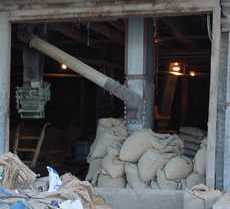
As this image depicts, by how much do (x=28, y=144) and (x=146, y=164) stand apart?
401 centimetres

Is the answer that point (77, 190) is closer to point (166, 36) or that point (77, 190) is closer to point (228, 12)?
point (228, 12)

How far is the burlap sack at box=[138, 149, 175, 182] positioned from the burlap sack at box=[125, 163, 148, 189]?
75 millimetres

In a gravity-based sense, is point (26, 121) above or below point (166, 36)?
below

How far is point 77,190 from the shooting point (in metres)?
6.00

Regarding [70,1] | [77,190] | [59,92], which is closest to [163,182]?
[77,190]

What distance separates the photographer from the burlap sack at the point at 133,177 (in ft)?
23.6

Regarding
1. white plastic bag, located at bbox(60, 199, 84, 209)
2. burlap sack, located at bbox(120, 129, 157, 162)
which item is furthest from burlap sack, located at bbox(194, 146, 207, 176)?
white plastic bag, located at bbox(60, 199, 84, 209)

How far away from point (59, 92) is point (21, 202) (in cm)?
973

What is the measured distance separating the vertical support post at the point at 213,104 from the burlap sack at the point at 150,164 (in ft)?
2.98

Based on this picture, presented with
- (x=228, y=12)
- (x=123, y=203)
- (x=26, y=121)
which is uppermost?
(x=228, y=12)

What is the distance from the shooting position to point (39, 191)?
6.19 m

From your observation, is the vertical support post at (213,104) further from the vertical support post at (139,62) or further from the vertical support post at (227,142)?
the vertical support post at (139,62)

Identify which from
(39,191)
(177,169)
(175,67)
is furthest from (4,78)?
(175,67)

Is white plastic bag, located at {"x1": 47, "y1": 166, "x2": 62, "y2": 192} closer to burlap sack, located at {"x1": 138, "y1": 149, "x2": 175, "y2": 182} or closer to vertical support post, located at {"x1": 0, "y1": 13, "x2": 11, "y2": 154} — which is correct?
burlap sack, located at {"x1": 138, "y1": 149, "x2": 175, "y2": 182}
